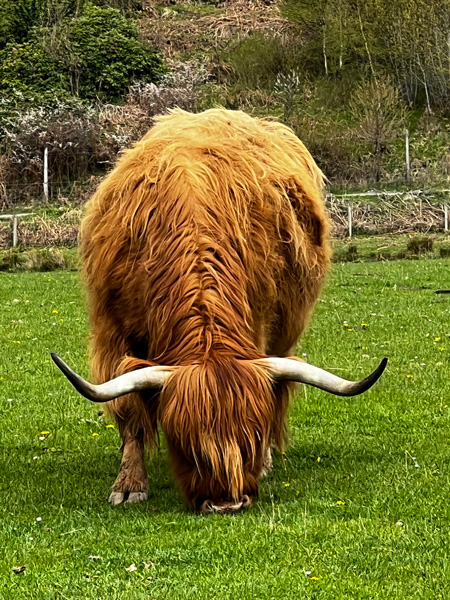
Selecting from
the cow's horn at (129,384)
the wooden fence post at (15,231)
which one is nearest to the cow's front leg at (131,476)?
the cow's horn at (129,384)

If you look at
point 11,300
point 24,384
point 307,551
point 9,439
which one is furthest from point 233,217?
point 11,300

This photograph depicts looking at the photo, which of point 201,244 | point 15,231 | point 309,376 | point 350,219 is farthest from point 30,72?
→ point 309,376

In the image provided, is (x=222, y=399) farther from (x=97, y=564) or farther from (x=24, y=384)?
(x=24, y=384)

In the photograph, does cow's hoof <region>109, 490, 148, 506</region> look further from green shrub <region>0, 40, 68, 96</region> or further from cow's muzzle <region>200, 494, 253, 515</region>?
green shrub <region>0, 40, 68, 96</region>

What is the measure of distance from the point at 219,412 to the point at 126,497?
1324 mm

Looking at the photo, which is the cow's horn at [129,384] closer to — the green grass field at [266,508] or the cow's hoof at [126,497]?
the green grass field at [266,508]

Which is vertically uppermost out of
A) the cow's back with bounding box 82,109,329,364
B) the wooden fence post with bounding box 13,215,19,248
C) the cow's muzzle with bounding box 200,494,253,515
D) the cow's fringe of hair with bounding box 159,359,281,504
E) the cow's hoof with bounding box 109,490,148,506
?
the cow's back with bounding box 82,109,329,364

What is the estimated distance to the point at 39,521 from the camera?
499cm

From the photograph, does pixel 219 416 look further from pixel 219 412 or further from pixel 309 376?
pixel 309 376

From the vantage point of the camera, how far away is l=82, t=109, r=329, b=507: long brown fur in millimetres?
4688

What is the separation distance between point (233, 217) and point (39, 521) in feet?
6.78

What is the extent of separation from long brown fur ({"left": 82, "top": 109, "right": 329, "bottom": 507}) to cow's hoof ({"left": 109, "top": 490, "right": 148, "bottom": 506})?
40cm

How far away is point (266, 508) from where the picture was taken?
5.04m

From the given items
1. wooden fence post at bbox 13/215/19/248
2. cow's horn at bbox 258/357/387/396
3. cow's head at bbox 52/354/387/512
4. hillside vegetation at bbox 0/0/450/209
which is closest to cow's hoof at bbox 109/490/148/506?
cow's head at bbox 52/354/387/512
